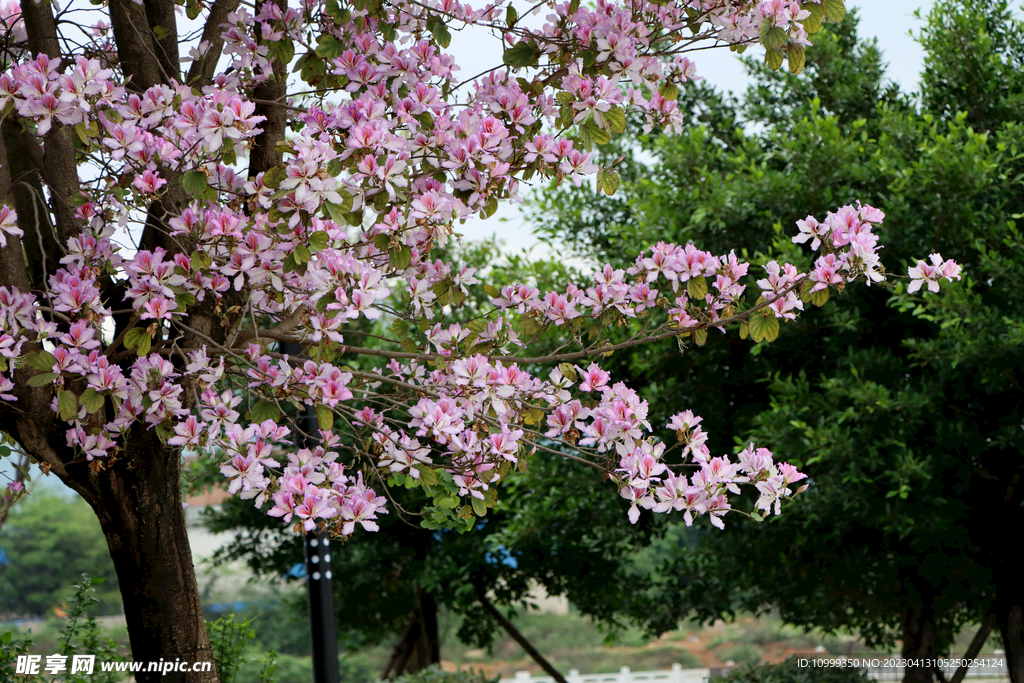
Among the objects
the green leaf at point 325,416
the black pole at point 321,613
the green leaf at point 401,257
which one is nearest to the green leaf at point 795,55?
the green leaf at point 401,257

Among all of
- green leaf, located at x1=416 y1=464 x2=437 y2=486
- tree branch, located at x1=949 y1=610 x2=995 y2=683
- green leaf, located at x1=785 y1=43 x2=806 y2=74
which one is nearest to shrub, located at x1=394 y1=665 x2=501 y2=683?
tree branch, located at x1=949 y1=610 x2=995 y2=683

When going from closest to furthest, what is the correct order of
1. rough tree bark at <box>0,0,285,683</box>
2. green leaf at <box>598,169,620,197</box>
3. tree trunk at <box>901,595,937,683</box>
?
green leaf at <box>598,169,620,197</box>, rough tree bark at <box>0,0,285,683</box>, tree trunk at <box>901,595,937,683</box>

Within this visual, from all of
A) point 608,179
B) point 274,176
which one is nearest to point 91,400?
point 274,176

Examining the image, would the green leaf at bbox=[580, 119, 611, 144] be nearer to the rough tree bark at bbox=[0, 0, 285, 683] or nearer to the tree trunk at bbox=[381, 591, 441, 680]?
the rough tree bark at bbox=[0, 0, 285, 683]

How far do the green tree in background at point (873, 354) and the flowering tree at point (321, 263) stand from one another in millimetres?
3631

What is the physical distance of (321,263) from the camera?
3164mm

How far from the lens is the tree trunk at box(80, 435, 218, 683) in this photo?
4.04 m

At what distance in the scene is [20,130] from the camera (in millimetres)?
4156

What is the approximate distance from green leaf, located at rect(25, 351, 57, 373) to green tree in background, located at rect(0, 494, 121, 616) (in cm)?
3708

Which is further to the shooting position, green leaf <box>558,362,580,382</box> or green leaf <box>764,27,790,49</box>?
green leaf <box>558,362,580,382</box>

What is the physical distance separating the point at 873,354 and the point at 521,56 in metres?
5.50

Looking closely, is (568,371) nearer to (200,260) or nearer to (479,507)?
(479,507)

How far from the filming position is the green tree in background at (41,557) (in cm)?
3625

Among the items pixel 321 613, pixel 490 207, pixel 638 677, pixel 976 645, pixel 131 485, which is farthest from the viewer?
pixel 638 677
